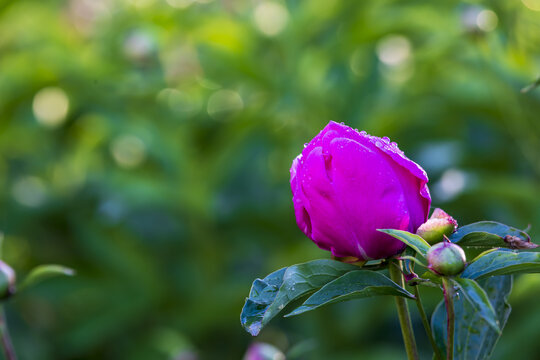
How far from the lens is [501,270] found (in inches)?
20.9

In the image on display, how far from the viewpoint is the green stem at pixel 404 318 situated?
57 cm

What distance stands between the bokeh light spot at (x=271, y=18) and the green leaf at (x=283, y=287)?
5.07 feet

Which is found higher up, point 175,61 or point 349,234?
point 349,234

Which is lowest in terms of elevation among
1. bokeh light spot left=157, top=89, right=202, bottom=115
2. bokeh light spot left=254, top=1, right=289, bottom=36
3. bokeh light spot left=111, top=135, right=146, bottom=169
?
bokeh light spot left=111, top=135, right=146, bottom=169

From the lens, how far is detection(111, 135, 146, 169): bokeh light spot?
2.31m

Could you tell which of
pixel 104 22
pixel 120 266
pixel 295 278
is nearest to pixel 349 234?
pixel 295 278

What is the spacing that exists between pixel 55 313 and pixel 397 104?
3.91ft

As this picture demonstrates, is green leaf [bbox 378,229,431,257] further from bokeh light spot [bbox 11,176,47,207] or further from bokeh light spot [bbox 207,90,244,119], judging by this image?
bokeh light spot [bbox 11,176,47,207]

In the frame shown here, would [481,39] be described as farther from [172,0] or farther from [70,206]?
[70,206]

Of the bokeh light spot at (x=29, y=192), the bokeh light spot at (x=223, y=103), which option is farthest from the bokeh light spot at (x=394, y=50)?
the bokeh light spot at (x=29, y=192)

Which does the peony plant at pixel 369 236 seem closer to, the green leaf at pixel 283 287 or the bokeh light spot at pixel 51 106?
the green leaf at pixel 283 287

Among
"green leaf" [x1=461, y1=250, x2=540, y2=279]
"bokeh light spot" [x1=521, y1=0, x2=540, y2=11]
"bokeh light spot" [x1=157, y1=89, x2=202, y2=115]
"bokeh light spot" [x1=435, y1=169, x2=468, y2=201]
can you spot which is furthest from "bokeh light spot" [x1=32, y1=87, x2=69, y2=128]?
"green leaf" [x1=461, y1=250, x2=540, y2=279]

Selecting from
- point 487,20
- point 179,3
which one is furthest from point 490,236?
point 179,3

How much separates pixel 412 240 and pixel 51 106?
7.15ft
